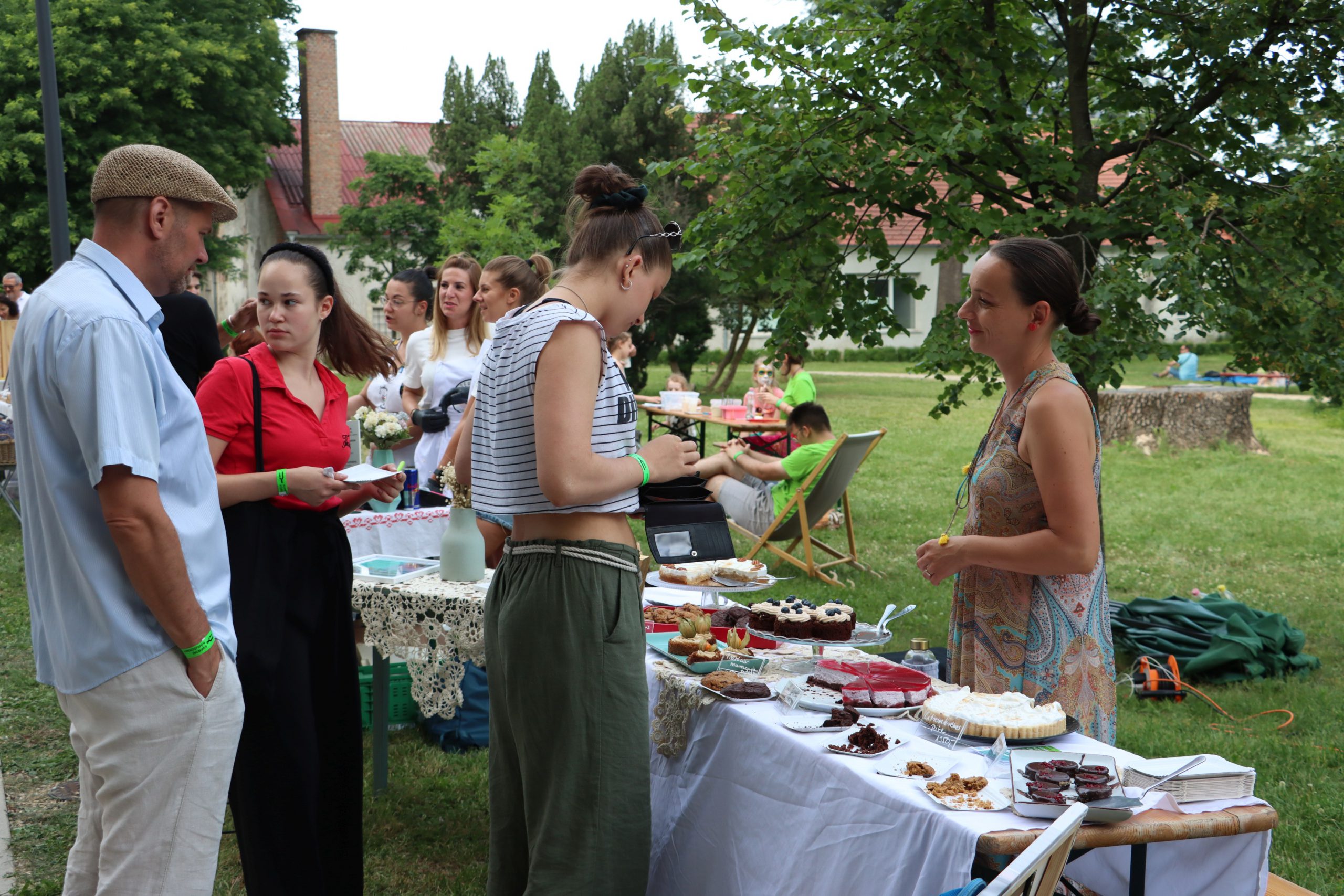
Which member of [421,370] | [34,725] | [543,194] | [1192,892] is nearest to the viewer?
[1192,892]

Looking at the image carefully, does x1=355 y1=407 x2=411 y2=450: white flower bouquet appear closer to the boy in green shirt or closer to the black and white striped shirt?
the black and white striped shirt

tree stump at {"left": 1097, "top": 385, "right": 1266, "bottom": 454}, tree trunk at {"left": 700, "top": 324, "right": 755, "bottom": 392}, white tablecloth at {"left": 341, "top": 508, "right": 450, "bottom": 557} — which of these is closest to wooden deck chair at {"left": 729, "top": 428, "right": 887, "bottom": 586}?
white tablecloth at {"left": 341, "top": 508, "right": 450, "bottom": 557}

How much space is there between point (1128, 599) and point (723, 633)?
5160mm

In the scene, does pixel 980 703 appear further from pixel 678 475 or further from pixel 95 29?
pixel 95 29

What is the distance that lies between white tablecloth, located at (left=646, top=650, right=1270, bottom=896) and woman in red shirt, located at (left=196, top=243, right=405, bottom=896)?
0.92 meters

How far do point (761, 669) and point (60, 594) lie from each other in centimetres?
169

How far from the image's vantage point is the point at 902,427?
671 inches

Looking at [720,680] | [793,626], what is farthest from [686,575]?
[720,680]

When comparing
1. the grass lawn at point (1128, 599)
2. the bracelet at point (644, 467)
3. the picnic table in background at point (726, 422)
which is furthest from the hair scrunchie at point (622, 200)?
the picnic table in background at point (726, 422)

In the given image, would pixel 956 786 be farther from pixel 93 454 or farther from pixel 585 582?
pixel 93 454

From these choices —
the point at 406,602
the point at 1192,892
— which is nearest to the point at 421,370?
the point at 406,602

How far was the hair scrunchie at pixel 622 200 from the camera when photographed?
2.27 metres

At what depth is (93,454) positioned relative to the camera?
191cm

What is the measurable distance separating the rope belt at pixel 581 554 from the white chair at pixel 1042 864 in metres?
0.96
